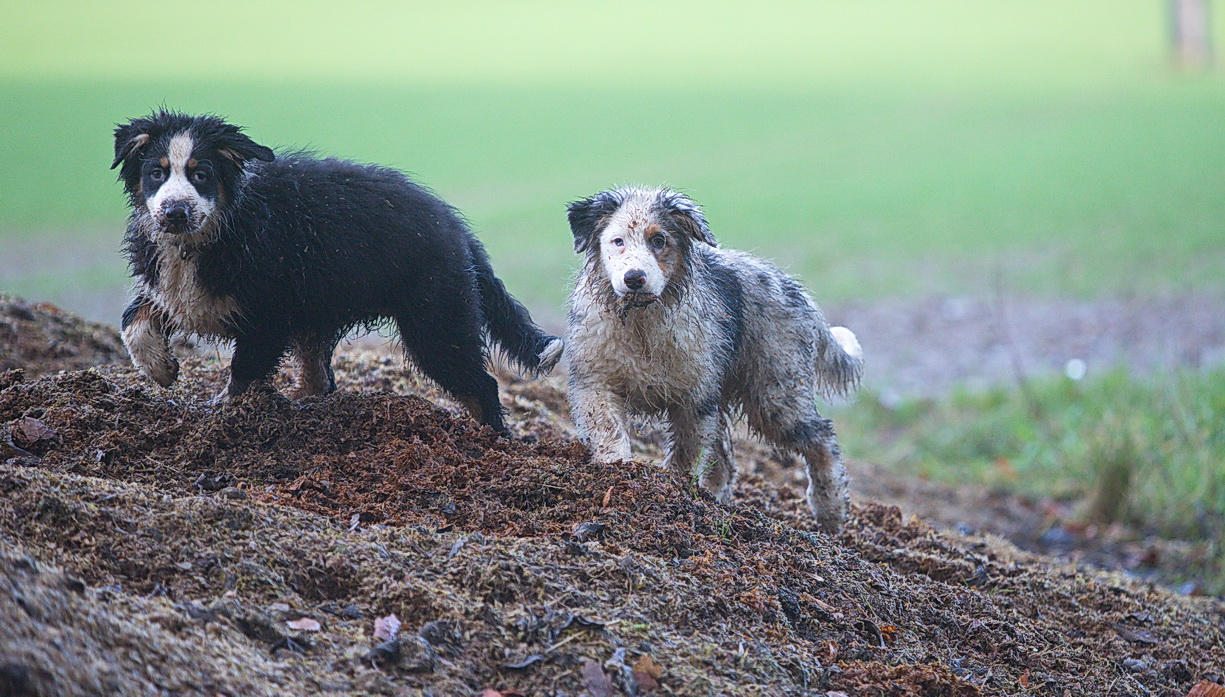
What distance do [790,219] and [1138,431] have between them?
1589 centimetres

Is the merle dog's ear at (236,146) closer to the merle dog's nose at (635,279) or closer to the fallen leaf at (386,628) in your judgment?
the merle dog's nose at (635,279)

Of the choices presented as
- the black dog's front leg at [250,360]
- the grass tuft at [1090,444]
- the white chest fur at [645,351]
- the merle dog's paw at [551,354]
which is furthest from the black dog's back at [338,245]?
the grass tuft at [1090,444]

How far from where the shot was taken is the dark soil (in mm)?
3270

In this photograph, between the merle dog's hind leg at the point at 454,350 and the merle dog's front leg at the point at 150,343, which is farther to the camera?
the merle dog's hind leg at the point at 454,350

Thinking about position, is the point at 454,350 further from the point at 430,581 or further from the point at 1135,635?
the point at 1135,635

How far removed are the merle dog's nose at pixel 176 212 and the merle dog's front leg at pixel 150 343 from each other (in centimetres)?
57

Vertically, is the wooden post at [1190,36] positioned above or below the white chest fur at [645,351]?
above

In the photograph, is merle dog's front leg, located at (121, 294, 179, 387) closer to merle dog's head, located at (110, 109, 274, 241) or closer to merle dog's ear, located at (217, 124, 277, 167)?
merle dog's head, located at (110, 109, 274, 241)

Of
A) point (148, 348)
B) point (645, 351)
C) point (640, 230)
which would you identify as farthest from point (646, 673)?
Result: point (148, 348)

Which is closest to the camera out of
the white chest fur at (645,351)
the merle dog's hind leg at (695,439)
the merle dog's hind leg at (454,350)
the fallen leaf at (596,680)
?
the fallen leaf at (596,680)

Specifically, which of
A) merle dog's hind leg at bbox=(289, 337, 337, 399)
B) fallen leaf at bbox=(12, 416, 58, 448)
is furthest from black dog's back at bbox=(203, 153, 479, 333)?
fallen leaf at bbox=(12, 416, 58, 448)

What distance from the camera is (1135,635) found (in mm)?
5582

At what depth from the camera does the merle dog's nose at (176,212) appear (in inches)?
195

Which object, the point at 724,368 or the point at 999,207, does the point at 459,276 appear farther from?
the point at 999,207
